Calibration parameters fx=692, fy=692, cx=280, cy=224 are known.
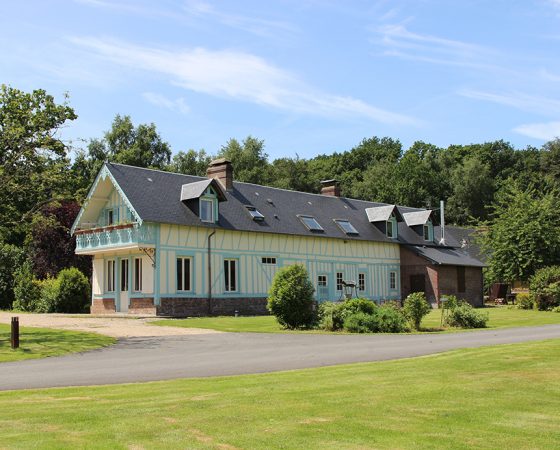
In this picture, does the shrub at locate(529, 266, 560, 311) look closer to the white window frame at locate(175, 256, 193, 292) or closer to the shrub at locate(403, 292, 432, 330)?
the shrub at locate(403, 292, 432, 330)

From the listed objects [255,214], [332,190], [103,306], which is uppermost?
[332,190]

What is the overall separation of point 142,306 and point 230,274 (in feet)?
15.6

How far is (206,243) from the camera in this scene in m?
33.6

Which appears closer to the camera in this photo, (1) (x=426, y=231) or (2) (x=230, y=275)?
(2) (x=230, y=275)

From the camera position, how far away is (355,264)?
40969 millimetres

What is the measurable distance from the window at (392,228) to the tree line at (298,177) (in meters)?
5.52

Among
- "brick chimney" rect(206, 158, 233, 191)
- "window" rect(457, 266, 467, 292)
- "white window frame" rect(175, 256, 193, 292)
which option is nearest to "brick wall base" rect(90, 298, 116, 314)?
"white window frame" rect(175, 256, 193, 292)

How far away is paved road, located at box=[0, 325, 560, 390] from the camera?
11.6 m

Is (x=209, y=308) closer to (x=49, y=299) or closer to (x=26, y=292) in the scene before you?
(x=49, y=299)

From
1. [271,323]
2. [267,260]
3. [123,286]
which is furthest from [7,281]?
[271,323]

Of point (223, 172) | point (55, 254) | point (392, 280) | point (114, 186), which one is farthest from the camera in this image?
point (392, 280)

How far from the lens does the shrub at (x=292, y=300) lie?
74.9ft

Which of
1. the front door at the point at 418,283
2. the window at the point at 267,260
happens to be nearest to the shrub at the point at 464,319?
the window at the point at 267,260

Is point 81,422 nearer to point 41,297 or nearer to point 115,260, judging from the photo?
point 115,260
